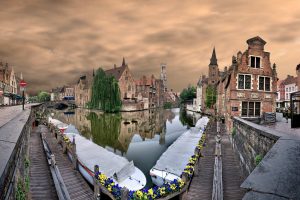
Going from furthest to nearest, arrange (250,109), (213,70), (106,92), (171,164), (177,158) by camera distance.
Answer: (213,70)
(106,92)
(250,109)
(177,158)
(171,164)

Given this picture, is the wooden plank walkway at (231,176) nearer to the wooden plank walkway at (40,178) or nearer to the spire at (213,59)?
the wooden plank walkway at (40,178)

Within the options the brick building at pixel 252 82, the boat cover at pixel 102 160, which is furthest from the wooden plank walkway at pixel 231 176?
→ the brick building at pixel 252 82

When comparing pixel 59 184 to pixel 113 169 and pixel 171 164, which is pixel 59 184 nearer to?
pixel 113 169

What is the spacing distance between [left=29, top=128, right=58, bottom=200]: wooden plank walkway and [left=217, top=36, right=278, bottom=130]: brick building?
69.3 ft

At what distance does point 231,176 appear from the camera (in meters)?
12.2

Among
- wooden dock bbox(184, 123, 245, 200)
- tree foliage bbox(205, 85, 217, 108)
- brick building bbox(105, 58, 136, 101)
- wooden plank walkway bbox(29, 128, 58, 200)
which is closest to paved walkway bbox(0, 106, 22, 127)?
wooden plank walkway bbox(29, 128, 58, 200)

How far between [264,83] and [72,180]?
26.1 meters

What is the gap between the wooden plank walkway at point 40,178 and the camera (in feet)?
32.6

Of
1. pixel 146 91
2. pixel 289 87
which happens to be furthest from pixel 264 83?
pixel 146 91

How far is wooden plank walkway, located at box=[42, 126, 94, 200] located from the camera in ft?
36.9

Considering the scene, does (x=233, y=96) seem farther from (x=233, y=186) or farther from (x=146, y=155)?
(x=233, y=186)

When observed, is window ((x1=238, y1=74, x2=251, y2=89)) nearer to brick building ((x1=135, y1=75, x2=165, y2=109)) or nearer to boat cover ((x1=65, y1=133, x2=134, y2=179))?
boat cover ((x1=65, y1=133, x2=134, y2=179))

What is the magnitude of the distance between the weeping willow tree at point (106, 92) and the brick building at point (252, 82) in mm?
48864

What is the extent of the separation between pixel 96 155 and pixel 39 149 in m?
5.86
